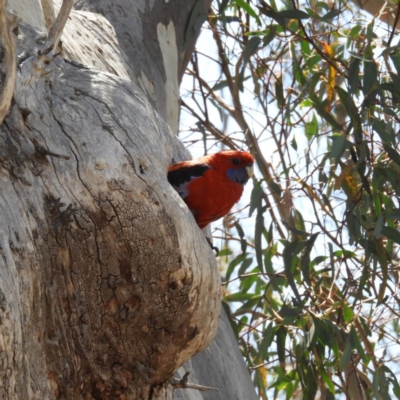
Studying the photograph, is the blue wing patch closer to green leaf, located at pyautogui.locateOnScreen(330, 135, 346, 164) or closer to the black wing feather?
the black wing feather

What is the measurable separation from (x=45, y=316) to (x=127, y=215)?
1.03 ft

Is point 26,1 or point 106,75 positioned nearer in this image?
point 106,75

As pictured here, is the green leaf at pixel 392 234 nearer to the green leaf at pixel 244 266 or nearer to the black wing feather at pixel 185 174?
the black wing feather at pixel 185 174

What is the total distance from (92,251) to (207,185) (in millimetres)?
973

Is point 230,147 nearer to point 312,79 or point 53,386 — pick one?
point 312,79

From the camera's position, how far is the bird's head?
9.32ft

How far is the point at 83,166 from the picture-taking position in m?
1.84

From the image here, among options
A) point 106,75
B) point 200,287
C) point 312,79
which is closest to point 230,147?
point 312,79

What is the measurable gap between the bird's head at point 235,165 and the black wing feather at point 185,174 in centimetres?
14

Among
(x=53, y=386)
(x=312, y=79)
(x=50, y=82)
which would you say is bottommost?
(x=53, y=386)

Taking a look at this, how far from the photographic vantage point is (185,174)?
263 centimetres

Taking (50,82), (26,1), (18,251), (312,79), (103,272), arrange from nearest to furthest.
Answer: (18,251)
(103,272)
(50,82)
(26,1)
(312,79)

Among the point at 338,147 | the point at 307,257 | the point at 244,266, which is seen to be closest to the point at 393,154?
the point at 338,147

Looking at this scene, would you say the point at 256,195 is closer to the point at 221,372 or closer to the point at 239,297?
the point at 239,297
